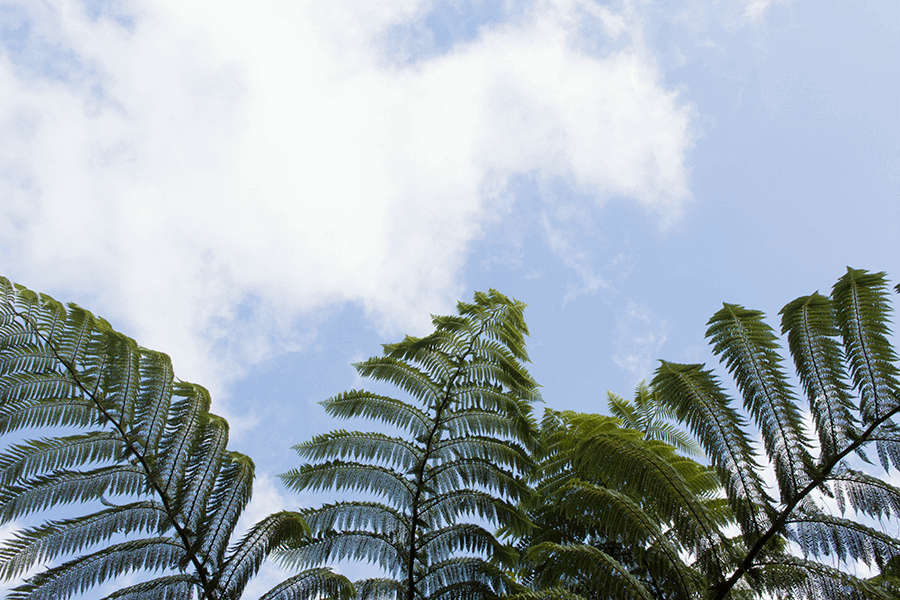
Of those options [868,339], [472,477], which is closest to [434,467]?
[472,477]

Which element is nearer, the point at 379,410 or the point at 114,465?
the point at 114,465

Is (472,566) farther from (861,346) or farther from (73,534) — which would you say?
(861,346)

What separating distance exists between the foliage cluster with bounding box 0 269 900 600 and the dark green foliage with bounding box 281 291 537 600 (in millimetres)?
13

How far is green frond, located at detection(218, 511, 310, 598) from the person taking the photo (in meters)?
3.20

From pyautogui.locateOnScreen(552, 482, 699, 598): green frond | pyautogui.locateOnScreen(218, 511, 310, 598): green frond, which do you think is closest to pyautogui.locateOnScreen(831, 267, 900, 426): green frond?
pyautogui.locateOnScreen(552, 482, 699, 598): green frond

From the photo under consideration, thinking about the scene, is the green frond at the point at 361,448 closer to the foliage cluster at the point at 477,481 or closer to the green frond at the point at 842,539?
the foliage cluster at the point at 477,481

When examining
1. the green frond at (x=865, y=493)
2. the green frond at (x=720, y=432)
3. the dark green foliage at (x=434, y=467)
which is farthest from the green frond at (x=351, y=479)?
the green frond at (x=865, y=493)

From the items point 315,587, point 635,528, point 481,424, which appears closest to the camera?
point 635,528

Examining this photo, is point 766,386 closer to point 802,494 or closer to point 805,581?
point 802,494

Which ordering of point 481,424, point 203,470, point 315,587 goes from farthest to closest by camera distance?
point 481,424 < point 203,470 < point 315,587

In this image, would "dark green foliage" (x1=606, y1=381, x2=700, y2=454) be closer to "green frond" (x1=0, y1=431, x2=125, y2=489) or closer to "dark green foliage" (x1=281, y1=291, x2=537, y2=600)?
"dark green foliage" (x1=281, y1=291, x2=537, y2=600)

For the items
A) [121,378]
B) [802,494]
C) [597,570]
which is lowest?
[597,570]

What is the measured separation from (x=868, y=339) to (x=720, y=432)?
0.90 meters

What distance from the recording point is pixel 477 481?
3801mm
